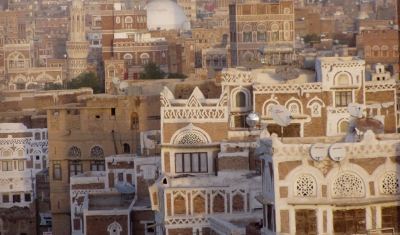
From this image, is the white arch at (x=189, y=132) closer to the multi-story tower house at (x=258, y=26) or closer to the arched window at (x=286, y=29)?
the multi-story tower house at (x=258, y=26)

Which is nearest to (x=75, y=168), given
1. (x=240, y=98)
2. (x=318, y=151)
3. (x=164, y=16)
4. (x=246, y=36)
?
(x=240, y=98)

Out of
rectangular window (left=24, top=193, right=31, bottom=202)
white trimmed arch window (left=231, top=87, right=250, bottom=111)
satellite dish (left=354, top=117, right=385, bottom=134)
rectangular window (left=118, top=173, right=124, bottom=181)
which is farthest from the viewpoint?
rectangular window (left=24, top=193, right=31, bottom=202)

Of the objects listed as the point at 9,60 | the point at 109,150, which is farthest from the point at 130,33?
the point at 109,150

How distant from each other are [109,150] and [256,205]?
1858 centimetres

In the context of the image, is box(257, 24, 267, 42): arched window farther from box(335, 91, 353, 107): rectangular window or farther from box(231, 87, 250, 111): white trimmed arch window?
box(335, 91, 353, 107): rectangular window

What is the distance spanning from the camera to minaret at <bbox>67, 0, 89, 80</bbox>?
122 metres

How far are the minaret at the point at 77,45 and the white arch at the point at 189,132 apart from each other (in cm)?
7984

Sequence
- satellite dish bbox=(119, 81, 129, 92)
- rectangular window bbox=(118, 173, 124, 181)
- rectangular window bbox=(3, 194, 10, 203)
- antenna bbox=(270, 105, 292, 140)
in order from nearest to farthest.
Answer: antenna bbox=(270, 105, 292, 140)
rectangular window bbox=(118, 173, 124, 181)
satellite dish bbox=(119, 81, 129, 92)
rectangular window bbox=(3, 194, 10, 203)

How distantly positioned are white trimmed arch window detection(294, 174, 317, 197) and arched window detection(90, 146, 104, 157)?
24717 millimetres

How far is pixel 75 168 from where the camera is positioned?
5184 centimetres

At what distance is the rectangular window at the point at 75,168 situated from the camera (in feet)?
170

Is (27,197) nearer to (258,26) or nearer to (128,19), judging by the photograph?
(258,26)

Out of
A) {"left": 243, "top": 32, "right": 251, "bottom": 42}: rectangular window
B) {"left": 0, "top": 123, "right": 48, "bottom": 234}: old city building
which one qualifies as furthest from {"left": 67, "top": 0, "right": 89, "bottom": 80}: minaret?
{"left": 0, "top": 123, "right": 48, "bottom": 234}: old city building

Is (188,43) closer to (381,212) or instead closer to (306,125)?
(306,125)
